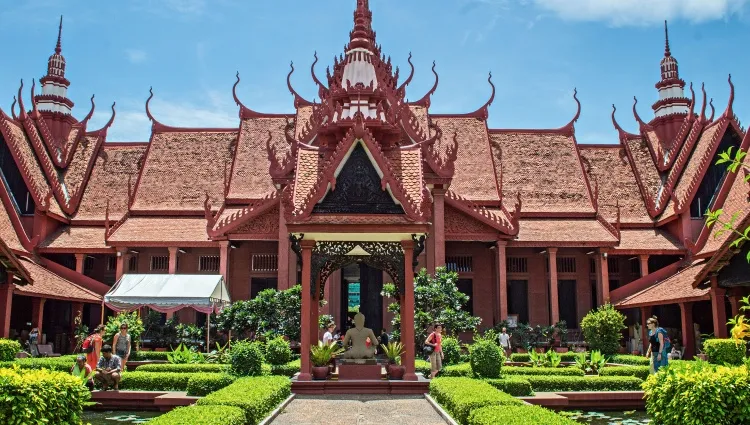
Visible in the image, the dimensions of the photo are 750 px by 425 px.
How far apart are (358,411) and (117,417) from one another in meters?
3.73

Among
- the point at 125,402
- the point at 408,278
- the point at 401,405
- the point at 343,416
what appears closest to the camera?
the point at 343,416

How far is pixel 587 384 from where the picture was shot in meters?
13.3

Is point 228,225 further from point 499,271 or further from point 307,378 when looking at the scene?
point 307,378

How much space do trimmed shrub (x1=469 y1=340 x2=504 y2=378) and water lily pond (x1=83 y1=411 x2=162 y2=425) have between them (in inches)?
211

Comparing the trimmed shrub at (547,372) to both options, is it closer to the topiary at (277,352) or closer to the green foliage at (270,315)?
the topiary at (277,352)

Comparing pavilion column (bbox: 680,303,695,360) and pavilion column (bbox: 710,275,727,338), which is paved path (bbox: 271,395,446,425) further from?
pavilion column (bbox: 680,303,695,360)

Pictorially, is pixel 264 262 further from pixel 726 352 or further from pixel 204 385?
pixel 726 352

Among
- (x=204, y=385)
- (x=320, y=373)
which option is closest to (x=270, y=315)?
(x=320, y=373)

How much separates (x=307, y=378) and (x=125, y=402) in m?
2.99

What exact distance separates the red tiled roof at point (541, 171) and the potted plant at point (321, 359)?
14.1 meters

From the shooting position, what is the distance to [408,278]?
42.5 feet

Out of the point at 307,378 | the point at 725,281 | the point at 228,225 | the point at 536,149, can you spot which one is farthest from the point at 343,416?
the point at 536,149

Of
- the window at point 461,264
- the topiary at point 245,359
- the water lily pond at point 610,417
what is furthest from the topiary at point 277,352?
the window at point 461,264

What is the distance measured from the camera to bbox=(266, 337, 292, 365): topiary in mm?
14984
